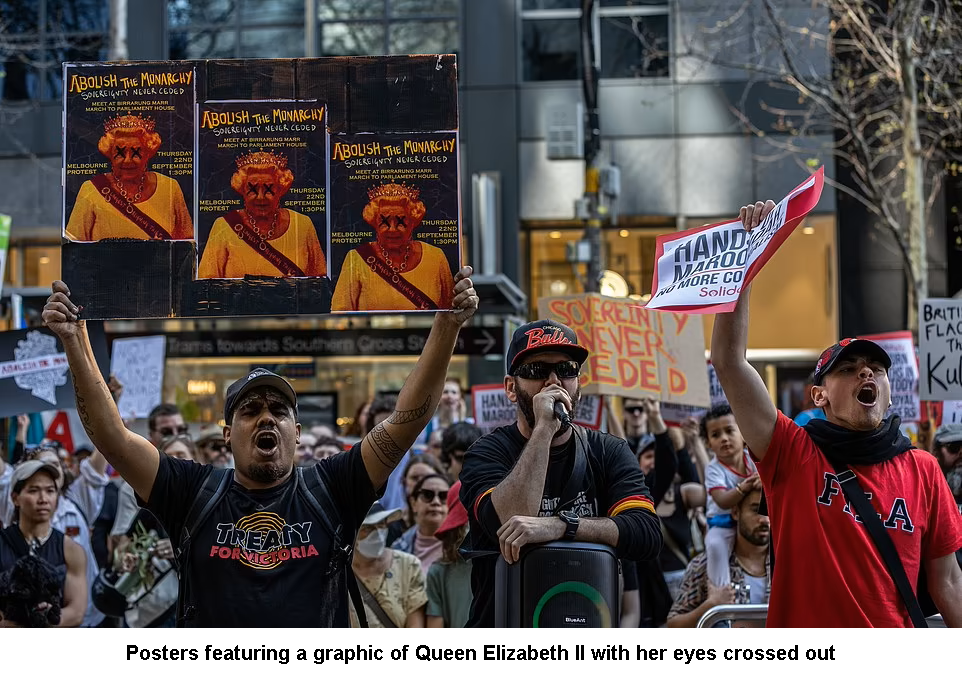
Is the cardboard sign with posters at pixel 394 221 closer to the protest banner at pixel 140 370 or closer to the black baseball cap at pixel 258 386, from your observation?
the black baseball cap at pixel 258 386

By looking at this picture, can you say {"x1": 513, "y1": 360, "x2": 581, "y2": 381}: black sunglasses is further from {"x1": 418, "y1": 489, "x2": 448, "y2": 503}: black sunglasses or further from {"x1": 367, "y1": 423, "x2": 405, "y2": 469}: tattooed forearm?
{"x1": 418, "y1": 489, "x2": 448, "y2": 503}: black sunglasses

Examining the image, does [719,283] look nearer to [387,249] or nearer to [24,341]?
[387,249]

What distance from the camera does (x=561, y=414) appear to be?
429 cm

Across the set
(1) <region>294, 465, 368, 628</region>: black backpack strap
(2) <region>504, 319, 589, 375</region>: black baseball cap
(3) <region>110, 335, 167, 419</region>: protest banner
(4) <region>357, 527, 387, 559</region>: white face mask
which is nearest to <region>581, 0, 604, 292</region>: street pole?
(3) <region>110, 335, 167, 419</region>: protest banner

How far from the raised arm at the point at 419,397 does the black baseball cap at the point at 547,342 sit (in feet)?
0.72

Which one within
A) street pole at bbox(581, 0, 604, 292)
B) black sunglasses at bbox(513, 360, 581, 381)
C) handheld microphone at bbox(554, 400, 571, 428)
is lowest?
handheld microphone at bbox(554, 400, 571, 428)

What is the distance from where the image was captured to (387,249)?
4551mm

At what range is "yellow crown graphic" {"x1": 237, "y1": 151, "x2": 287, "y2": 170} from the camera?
463 cm

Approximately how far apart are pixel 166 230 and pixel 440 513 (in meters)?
3.36

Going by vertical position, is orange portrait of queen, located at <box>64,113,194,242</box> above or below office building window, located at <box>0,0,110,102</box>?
below

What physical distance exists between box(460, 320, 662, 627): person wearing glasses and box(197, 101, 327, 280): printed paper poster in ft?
2.75

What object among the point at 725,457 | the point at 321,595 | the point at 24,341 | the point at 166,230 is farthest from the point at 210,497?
the point at 24,341

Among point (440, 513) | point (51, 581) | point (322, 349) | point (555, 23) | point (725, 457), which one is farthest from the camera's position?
point (555, 23)

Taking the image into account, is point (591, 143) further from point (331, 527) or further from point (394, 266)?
point (331, 527)
